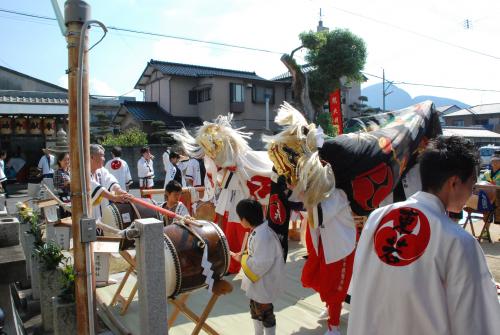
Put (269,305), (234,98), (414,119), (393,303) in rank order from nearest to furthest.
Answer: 1. (393,303)
2. (269,305)
3. (414,119)
4. (234,98)

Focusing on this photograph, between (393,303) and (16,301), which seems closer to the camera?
(393,303)

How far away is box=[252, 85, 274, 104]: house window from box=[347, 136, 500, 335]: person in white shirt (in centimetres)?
2561

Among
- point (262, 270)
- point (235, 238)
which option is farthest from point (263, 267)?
point (235, 238)

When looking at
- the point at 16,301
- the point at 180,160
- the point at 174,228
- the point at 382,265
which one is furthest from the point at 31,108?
the point at 382,265

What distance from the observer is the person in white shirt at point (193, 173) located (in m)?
9.15

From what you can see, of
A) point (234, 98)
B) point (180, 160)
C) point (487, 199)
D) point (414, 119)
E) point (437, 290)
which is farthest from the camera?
point (234, 98)

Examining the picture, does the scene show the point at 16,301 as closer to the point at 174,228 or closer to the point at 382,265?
the point at 174,228

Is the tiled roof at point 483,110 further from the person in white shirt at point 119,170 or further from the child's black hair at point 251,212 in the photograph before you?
the child's black hair at point 251,212

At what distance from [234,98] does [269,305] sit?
77.8ft

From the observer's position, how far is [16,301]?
16.4 feet

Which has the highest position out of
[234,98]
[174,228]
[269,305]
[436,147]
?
[234,98]

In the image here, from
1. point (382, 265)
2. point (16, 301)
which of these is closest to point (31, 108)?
point (16, 301)

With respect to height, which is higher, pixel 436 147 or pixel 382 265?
pixel 436 147

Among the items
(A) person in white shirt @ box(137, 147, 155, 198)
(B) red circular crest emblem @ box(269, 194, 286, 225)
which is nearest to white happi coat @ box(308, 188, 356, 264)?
(B) red circular crest emblem @ box(269, 194, 286, 225)
